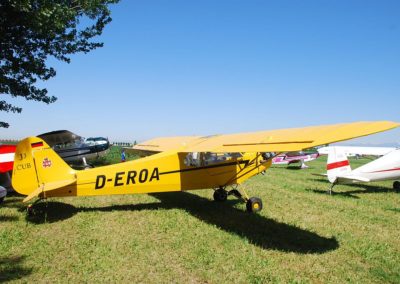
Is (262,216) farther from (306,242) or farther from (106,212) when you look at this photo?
(106,212)

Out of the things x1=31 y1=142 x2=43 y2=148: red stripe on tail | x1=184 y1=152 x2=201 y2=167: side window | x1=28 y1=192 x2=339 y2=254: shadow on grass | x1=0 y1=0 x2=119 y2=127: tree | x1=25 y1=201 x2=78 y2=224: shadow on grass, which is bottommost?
x1=28 y1=192 x2=339 y2=254: shadow on grass

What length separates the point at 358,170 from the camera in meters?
12.3

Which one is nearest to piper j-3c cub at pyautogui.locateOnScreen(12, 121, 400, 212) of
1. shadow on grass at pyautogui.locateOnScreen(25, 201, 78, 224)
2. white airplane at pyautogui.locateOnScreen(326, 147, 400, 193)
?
shadow on grass at pyautogui.locateOnScreen(25, 201, 78, 224)

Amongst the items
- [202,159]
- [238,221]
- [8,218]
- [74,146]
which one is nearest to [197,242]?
[238,221]

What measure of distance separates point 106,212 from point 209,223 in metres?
3.07

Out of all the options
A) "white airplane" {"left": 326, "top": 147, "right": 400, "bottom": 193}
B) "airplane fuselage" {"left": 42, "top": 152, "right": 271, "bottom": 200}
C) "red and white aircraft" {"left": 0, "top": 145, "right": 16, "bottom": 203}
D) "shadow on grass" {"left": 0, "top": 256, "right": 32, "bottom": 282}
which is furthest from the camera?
"white airplane" {"left": 326, "top": 147, "right": 400, "bottom": 193}

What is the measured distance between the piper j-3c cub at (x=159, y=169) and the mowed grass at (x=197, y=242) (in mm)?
794

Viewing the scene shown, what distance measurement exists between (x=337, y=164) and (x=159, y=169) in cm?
755

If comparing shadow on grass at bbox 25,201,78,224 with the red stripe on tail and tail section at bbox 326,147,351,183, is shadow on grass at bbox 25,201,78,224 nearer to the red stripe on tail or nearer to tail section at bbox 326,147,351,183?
the red stripe on tail

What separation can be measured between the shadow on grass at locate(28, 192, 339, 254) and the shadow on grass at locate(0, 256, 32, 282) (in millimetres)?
2245

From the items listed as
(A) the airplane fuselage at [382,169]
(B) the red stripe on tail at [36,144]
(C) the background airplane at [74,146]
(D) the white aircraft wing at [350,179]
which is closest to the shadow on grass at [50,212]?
(B) the red stripe on tail at [36,144]

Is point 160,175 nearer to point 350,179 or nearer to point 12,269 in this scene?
point 12,269

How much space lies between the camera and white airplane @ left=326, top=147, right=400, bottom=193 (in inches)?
469

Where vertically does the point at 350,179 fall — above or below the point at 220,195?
above
